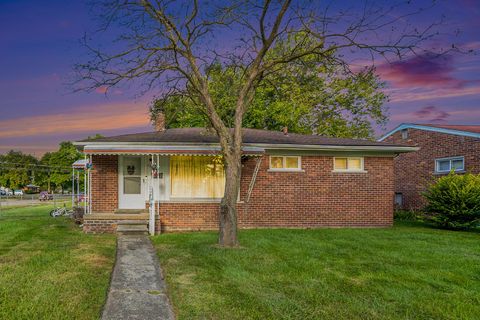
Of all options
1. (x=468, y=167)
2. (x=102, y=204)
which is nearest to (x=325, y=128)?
(x=468, y=167)

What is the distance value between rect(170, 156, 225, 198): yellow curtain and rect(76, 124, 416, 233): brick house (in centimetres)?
3

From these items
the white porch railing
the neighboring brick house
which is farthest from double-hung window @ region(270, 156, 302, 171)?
the neighboring brick house

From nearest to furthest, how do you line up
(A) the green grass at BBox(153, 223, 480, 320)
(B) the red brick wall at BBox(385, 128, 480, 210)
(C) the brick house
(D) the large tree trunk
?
(A) the green grass at BBox(153, 223, 480, 320), (D) the large tree trunk, (C) the brick house, (B) the red brick wall at BBox(385, 128, 480, 210)

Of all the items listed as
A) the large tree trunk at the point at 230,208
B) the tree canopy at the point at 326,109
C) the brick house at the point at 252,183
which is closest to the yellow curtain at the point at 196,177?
the brick house at the point at 252,183

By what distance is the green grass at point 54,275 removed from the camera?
512 centimetres

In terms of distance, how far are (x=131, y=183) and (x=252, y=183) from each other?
425cm

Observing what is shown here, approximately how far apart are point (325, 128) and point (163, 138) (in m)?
19.5

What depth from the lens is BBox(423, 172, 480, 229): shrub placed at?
1434 centimetres

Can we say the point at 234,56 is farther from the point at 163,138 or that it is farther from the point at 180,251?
the point at 180,251

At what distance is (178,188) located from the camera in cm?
1396

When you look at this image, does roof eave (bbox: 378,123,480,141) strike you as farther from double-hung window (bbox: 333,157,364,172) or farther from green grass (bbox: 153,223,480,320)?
green grass (bbox: 153,223,480,320)

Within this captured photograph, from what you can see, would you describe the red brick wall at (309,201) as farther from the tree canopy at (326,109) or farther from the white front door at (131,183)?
the tree canopy at (326,109)

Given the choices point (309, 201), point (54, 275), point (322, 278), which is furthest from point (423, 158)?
point (54, 275)

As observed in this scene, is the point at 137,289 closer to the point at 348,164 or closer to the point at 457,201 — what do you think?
the point at 348,164
